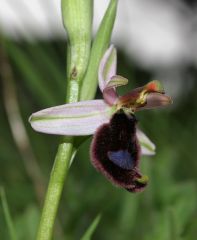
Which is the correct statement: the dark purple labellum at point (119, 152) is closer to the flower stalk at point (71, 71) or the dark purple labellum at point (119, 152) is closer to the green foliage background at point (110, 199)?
the flower stalk at point (71, 71)

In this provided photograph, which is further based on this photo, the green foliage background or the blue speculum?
the green foliage background

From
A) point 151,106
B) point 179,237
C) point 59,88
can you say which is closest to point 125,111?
point 151,106

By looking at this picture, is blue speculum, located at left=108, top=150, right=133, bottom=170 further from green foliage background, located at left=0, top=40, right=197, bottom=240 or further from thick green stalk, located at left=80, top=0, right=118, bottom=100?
green foliage background, located at left=0, top=40, right=197, bottom=240

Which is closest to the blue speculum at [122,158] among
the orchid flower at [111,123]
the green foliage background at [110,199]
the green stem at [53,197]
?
the orchid flower at [111,123]

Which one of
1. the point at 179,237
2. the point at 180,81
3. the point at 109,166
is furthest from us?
the point at 180,81

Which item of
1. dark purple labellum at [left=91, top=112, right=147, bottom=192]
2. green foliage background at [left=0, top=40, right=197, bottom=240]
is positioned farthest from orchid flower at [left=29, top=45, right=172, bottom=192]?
green foliage background at [left=0, top=40, right=197, bottom=240]

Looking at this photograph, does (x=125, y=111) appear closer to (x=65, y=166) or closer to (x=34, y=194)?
(x=65, y=166)

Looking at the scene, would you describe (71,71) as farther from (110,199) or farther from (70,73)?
(110,199)
